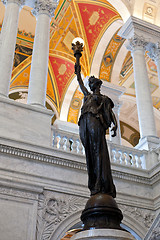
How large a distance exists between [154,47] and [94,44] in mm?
2769

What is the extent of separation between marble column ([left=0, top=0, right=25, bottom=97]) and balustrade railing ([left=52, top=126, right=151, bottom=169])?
138cm

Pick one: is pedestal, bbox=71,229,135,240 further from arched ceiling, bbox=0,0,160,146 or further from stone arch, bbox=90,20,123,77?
stone arch, bbox=90,20,123,77

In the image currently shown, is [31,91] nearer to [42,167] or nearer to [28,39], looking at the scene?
[42,167]

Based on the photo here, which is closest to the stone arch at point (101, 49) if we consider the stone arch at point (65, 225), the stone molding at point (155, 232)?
the stone arch at point (65, 225)

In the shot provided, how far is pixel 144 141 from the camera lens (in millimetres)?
8031

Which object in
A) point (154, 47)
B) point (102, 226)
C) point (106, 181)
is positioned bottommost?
point (102, 226)

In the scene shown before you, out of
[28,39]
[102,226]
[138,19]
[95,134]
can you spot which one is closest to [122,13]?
[138,19]

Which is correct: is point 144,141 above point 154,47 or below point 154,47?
below

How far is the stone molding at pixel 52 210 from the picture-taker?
18.9ft

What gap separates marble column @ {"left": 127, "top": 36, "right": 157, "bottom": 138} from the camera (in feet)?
27.3

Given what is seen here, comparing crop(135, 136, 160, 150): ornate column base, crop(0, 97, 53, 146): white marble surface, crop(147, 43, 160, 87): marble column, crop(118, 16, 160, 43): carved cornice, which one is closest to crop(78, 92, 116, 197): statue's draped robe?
crop(0, 97, 53, 146): white marble surface

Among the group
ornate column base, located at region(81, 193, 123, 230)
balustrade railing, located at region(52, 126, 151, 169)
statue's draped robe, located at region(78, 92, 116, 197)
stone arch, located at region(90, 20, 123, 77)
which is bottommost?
ornate column base, located at region(81, 193, 123, 230)

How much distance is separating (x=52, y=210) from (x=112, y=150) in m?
2.06

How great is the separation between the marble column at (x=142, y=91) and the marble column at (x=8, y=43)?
3.32m
